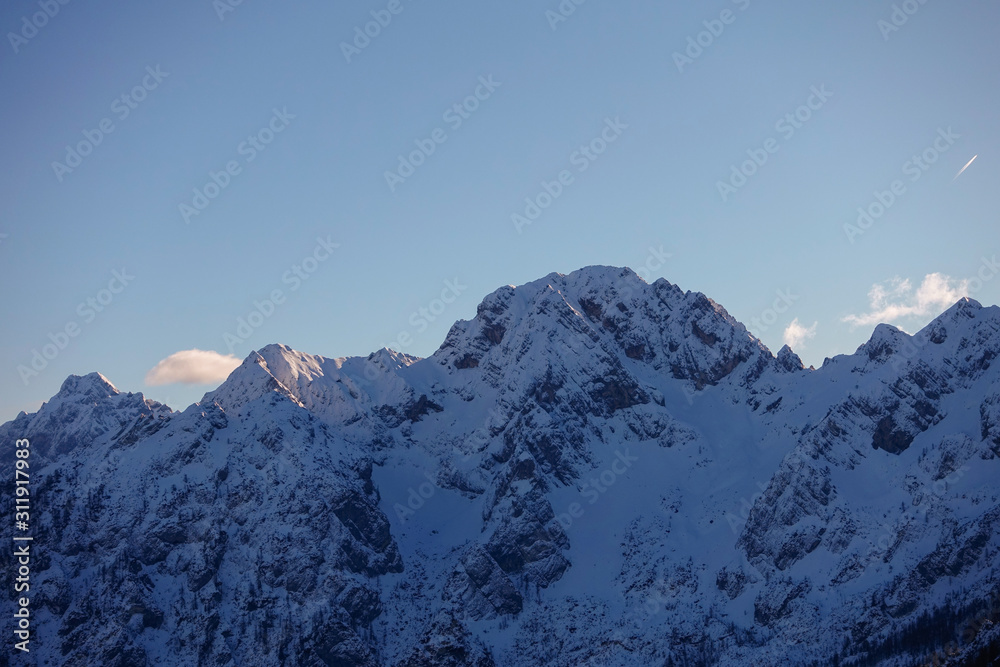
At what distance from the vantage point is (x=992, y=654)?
15438 cm

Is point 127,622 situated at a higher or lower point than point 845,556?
higher

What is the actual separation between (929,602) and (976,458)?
107 feet

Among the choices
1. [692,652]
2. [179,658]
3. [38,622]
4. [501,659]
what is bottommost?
[692,652]

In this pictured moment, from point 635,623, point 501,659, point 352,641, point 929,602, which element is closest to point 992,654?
point 929,602

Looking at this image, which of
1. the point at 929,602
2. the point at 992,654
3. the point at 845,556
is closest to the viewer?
the point at 992,654

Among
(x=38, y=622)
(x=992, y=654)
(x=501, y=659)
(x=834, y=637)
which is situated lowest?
(x=992, y=654)

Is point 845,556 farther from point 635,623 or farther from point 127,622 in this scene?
point 127,622

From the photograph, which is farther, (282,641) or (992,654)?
(282,641)

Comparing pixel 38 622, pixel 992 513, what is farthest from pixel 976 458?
pixel 38 622

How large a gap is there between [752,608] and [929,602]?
3014 cm

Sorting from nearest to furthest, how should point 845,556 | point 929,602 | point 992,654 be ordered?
point 992,654, point 929,602, point 845,556

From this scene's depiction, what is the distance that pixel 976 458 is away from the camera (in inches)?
7815

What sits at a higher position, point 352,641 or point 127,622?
point 127,622

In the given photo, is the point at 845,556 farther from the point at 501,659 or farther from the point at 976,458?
the point at 501,659
